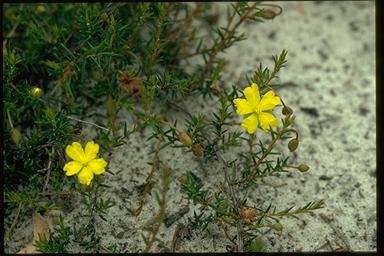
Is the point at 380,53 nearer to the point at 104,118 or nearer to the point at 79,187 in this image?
the point at 104,118

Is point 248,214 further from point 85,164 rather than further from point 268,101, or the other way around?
point 85,164

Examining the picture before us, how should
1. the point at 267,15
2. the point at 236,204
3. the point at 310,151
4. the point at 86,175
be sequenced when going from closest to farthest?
the point at 86,175 → the point at 236,204 → the point at 267,15 → the point at 310,151

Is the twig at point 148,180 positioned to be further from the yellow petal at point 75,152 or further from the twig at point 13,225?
the twig at point 13,225

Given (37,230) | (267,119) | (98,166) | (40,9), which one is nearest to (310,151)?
(267,119)

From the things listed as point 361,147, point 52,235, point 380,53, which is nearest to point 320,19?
point 380,53

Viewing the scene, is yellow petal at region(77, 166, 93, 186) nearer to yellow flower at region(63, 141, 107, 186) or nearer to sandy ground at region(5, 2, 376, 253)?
yellow flower at region(63, 141, 107, 186)

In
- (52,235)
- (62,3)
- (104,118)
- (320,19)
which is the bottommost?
(52,235)
